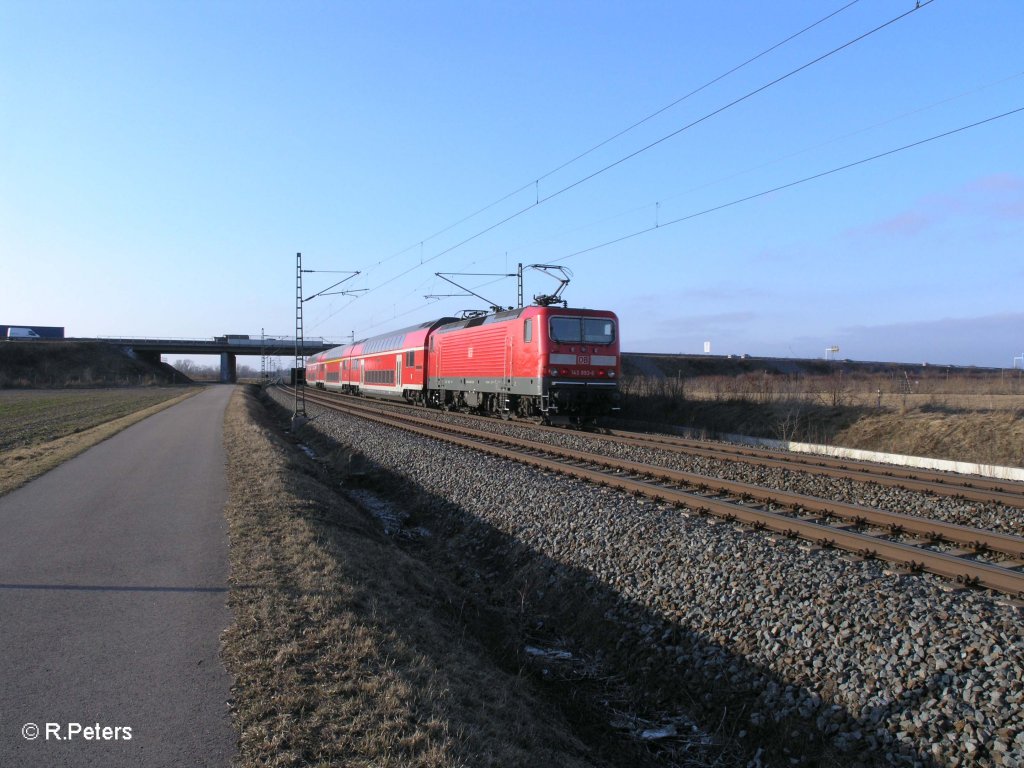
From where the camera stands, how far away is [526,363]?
21.9m

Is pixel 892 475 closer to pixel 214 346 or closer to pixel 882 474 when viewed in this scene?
pixel 882 474

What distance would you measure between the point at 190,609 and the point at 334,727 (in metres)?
2.45

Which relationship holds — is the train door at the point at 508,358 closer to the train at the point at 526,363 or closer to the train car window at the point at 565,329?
the train at the point at 526,363

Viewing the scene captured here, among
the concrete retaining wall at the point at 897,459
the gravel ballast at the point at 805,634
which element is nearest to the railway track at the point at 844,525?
the gravel ballast at the point at 805,634

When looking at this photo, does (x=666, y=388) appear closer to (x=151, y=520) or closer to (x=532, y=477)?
(x=532, y=477)

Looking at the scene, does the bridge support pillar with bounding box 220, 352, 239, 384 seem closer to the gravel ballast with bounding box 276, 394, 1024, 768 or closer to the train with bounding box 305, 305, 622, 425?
the train with bounding box 305, 305, 622, 425

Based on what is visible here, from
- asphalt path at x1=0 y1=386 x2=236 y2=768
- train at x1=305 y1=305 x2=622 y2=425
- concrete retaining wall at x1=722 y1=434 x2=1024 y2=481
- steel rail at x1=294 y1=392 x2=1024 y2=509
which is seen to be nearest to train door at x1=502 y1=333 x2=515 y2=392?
train at x1=305 y1=305 x2=622 y2=425

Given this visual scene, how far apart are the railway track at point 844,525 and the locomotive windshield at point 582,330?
7.44m

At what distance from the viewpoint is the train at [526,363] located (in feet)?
68.7

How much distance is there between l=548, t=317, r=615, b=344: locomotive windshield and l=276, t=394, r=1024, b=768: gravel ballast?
1143 cm

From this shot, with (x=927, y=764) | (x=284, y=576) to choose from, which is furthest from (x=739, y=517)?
(x=284, y=576)

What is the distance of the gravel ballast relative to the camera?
443 cm

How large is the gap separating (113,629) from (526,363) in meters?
16.9

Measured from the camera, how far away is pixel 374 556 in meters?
8.55
